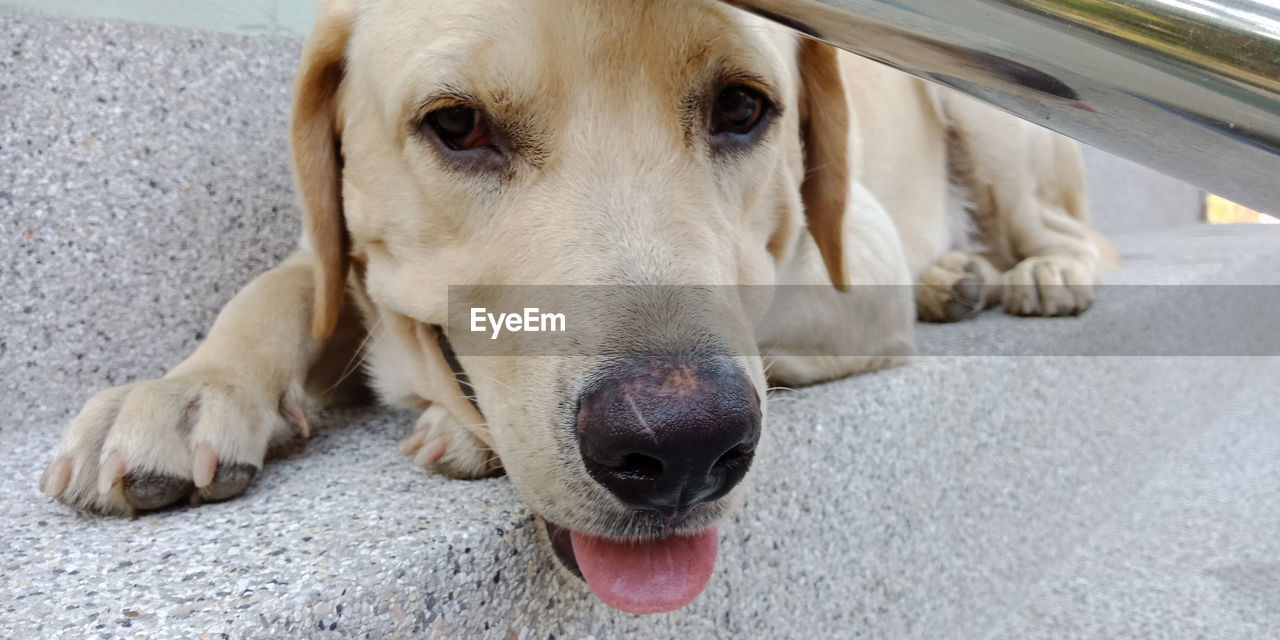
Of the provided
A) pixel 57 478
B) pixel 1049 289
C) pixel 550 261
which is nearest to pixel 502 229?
pixel 550 261

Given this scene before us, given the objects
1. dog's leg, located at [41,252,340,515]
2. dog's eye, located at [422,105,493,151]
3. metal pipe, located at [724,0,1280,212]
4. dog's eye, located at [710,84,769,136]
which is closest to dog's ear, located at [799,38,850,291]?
dog's eye, located at [710,84,769,136]

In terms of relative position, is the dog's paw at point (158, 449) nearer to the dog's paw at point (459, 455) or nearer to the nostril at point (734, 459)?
the dog's paw at point (459, 455)

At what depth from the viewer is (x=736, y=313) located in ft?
3.99

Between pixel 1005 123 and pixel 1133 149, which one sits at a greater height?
pixel 1133 149

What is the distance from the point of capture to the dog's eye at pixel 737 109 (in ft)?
4.56

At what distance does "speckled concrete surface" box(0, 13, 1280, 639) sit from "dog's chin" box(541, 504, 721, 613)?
0.10 m

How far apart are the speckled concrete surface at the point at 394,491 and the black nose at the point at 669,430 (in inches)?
10.4

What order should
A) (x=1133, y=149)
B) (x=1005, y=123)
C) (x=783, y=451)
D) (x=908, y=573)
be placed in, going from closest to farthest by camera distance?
(x=1133, y=149) < (x=783, y=451) < (x=908, y=573) < (x=1005, y=123)

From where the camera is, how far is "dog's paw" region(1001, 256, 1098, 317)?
2840 mm

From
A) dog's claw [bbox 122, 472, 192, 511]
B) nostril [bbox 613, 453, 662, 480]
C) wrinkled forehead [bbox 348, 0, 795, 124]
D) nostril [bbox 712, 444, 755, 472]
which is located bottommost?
dog's claw [bbox 122, 472, 192, 511]

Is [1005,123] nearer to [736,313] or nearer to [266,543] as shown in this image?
[736,313]

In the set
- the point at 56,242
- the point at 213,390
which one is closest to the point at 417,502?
the point at 213,390

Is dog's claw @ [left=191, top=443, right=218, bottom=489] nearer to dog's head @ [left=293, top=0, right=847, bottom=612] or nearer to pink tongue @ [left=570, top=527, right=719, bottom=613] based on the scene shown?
dog's head @ [left=293, top=0, right=847, bottom=612]

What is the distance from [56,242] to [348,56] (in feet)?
2.93
